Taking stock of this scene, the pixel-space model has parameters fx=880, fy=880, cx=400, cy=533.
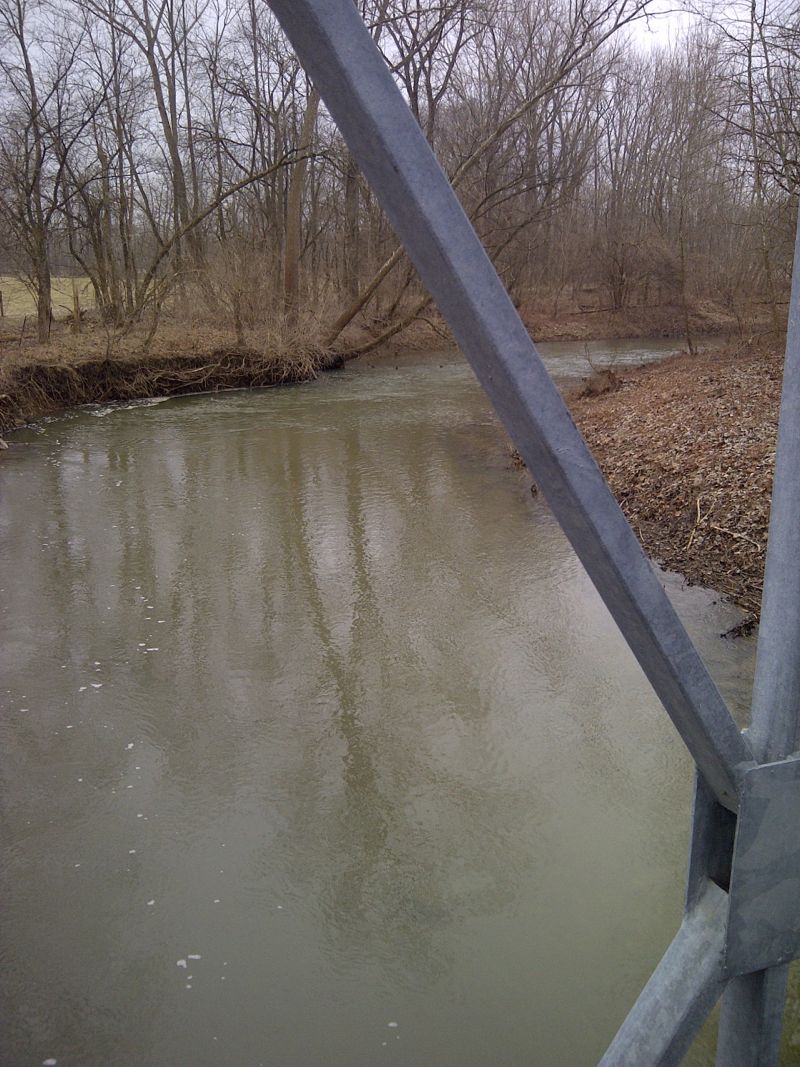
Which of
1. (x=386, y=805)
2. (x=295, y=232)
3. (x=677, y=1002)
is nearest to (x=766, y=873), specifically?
(x=677, y=1002)

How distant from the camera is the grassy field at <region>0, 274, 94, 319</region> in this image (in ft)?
67.6

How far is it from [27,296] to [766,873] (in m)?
26.4

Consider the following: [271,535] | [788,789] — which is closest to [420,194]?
[788,789]

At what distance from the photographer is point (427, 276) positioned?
3.81 feet

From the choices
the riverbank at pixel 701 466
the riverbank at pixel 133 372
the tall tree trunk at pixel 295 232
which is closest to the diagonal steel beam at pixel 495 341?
the riverbank at pixel 701 466

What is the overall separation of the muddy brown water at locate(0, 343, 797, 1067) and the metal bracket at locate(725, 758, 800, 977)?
1.70 meters

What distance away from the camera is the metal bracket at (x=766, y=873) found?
4.37 feet

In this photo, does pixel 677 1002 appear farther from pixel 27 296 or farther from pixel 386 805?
pixel 27 296

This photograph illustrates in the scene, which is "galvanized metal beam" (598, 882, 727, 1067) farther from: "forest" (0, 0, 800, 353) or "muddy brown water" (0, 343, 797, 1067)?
"forest" (0, 0, 800, 353)

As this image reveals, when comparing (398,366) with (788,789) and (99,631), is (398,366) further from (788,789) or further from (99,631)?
(788,789)

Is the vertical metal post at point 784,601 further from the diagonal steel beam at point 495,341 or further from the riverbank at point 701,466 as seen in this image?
the riverbank at point 701,466

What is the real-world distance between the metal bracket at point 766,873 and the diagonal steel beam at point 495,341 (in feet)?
Result: 0.16

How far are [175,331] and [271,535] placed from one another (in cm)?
1188

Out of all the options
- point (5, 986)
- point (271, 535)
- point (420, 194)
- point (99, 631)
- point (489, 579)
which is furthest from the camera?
point (271, 535)
